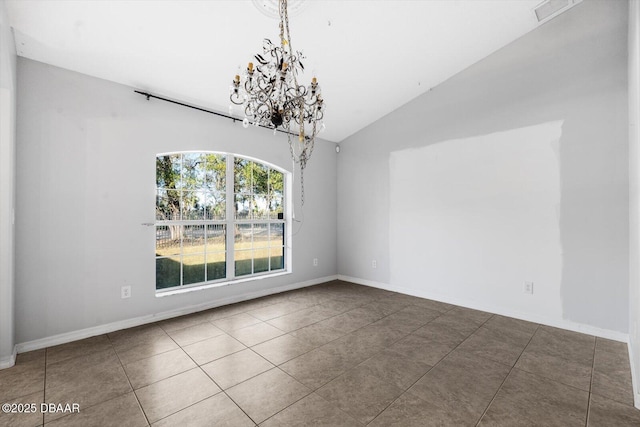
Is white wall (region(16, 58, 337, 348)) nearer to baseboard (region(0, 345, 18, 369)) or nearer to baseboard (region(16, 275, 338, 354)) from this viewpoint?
baseboard (region(16, 275, 338, 354))

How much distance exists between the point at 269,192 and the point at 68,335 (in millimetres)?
2762

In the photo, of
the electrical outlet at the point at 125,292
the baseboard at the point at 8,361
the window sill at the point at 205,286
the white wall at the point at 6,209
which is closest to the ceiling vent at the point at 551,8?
the window sill at the point at 205,286

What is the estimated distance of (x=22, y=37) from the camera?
228 centimetres

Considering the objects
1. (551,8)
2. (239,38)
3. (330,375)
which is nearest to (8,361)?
(330,375)

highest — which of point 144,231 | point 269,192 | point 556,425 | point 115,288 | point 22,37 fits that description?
point 22,37

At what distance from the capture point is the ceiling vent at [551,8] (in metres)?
2.83

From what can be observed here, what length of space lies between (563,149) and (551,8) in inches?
56.2

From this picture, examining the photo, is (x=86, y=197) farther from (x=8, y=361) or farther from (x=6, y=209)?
(x=8, y=361)

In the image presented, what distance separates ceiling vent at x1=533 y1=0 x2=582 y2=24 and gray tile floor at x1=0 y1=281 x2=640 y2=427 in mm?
3292

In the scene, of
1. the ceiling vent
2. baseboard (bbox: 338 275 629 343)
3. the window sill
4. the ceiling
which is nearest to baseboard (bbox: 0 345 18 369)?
the window sill

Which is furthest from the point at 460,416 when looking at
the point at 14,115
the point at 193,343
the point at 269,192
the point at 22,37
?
the point at 22,37

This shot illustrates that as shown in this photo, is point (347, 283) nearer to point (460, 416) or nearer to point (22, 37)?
point (460, 416)

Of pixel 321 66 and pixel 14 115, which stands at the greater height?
pixel 321 66

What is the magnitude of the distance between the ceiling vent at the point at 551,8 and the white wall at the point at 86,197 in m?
3.87
